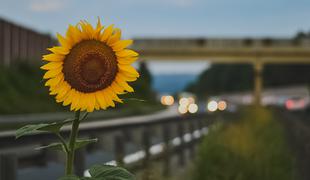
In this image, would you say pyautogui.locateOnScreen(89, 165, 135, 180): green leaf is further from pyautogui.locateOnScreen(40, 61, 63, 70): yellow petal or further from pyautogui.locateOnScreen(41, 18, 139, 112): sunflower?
pyautogui.locateOnScreen(40, 61, 63, 70): yellow petal

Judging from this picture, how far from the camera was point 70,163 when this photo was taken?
304 centimetres

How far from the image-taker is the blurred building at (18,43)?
6003 centimetres

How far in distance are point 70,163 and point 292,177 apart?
33.4 ft

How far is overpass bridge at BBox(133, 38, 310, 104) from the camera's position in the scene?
8300 centimetres

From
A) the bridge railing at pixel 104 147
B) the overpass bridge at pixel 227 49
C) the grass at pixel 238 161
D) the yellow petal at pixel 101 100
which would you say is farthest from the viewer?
the overpass bridge at pixel 227 49

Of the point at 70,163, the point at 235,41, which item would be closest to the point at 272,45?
the point at 235,41

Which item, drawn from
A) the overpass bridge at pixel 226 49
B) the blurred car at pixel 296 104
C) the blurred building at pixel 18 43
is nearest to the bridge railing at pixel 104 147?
the blurred building at pixel 18 43

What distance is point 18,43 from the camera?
6450cm

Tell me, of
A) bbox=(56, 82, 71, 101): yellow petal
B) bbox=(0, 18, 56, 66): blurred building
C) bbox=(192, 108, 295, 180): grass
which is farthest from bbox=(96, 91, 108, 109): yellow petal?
bbox=(0, 18, 56, 66): blurred building

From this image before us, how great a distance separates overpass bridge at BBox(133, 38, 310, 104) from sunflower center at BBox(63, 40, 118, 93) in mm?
78921

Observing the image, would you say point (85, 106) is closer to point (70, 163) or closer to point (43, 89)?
point (70, 163)

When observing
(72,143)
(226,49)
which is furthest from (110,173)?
(226,49)

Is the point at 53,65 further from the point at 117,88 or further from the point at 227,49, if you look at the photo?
the point at 227,49

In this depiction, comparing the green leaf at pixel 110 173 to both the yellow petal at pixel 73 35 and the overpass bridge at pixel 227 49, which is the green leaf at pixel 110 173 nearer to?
the yellow petal at pixel 73 35
